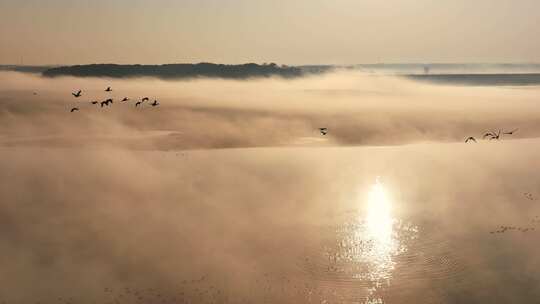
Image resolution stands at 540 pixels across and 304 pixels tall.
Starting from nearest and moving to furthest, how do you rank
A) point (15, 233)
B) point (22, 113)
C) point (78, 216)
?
1. point (15, 233)
2. point (78, 216)
3. point (22, 113)

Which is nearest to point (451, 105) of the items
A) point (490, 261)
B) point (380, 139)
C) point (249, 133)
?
point (380, 139)

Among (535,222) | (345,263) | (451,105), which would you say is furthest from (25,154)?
(451,105)

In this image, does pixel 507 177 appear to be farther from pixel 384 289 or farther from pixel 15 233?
pixel 15 233

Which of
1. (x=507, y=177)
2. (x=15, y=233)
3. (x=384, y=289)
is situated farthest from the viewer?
(x=507, y=177)

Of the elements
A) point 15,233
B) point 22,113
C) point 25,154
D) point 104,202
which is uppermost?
point 22,113

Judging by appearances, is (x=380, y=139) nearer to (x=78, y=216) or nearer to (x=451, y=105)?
(x=451, y=105)

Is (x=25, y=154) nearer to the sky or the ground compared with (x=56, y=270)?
nearer to the sky

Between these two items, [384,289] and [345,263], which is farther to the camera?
[345,263]

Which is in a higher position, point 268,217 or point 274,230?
point 268,217

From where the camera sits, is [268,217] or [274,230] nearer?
[274,230]
